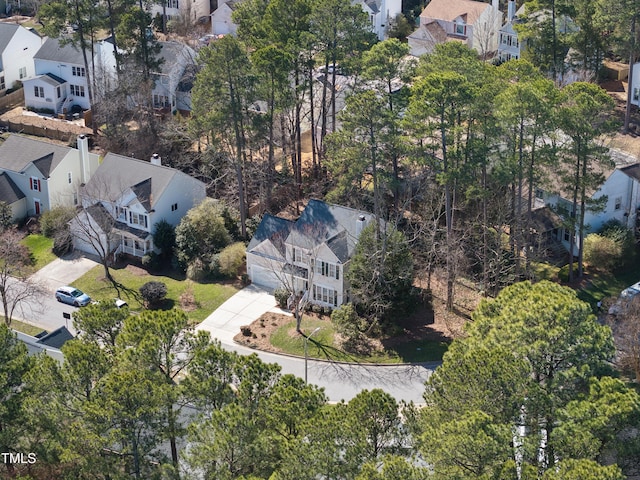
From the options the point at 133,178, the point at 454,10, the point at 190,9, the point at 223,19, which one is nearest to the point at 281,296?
the point at 133,178

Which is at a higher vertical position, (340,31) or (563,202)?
(340,31)

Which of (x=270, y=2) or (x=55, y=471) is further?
(x=270, y=2)

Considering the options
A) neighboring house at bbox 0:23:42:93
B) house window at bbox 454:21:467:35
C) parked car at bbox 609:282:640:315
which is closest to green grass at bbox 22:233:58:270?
neighboring house at bbox 0:23:42:93

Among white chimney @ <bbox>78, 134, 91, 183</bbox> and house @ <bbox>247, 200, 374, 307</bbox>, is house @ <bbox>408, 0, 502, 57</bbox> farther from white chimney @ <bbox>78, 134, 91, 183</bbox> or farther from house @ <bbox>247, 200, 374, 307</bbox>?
white chimney @ <bbox>78, 134, 91, 183</bbox>

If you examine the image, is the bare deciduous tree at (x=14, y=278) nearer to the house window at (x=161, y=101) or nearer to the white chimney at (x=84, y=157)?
the white chimney at (x=84, y=157)

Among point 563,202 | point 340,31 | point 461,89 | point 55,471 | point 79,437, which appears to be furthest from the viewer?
point 340,31

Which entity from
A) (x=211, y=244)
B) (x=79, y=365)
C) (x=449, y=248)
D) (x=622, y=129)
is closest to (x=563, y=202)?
(x=449, y=248)

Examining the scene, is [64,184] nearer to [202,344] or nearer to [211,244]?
[211,244]
